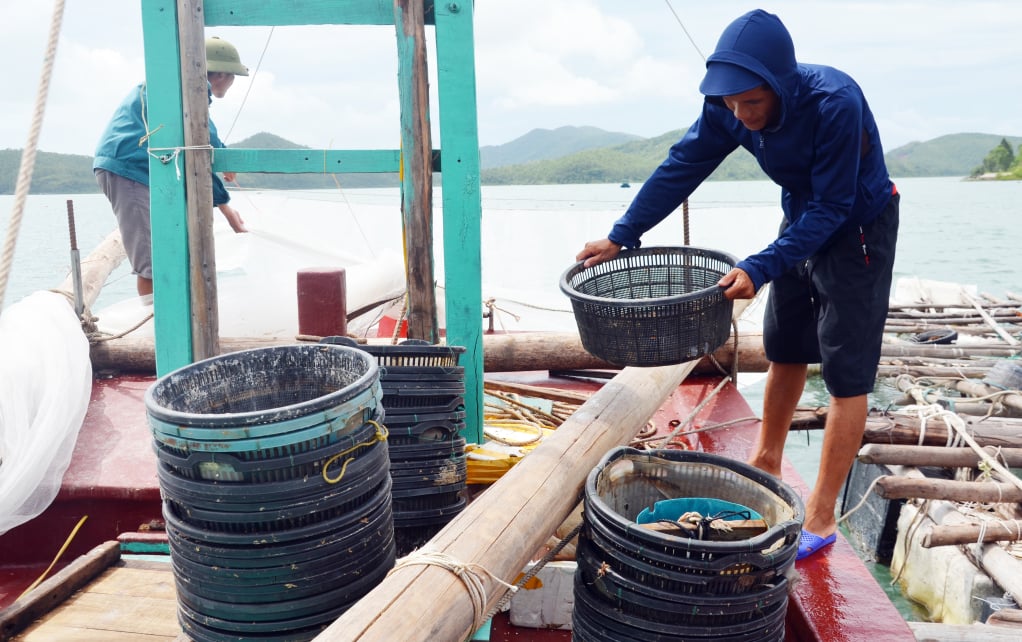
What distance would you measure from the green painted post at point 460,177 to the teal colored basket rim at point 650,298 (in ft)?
1.43

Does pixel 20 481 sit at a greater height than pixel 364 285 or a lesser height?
lesser

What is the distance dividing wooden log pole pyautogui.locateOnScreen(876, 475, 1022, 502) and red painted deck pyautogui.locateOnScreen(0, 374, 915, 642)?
5.53ft

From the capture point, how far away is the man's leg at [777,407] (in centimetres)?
333

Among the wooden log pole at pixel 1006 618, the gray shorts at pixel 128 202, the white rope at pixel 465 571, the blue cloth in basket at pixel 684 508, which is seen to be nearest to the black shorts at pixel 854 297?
the blue cloth in basket at pixel 684 508

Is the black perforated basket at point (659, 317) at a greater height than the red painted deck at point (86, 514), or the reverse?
the black perforated basket at point (659, 317)

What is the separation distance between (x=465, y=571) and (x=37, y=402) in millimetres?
2571

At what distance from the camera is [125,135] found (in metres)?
5.18

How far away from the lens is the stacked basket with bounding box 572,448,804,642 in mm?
1950

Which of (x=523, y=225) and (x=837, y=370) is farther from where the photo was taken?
(x=523, y=225)

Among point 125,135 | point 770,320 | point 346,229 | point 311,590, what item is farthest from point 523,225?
point 311,590

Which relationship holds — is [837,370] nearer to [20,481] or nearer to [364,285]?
[20,481]

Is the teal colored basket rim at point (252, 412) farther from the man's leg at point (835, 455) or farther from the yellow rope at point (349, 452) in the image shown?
the man's leg at point (835, 455)

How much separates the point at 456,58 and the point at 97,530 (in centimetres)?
262

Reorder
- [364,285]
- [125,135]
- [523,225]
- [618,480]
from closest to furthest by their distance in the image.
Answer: [618,480], [125,135], [364,285], [523,225]
